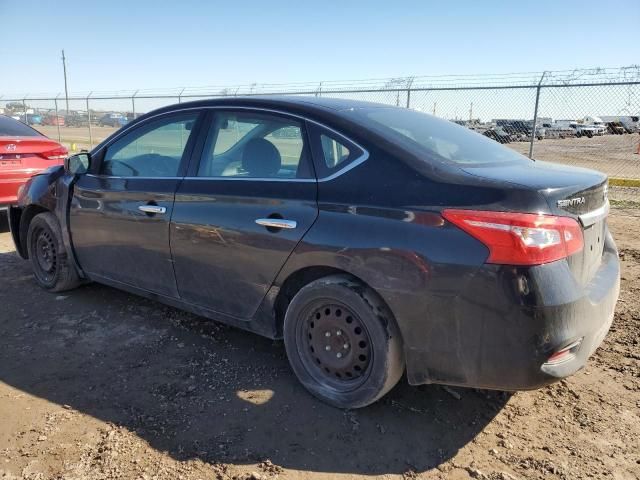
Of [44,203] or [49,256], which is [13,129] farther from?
[49,256]

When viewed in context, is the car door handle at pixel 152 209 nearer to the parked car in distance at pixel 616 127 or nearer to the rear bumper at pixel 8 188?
the rear bumper at pixel 8 188

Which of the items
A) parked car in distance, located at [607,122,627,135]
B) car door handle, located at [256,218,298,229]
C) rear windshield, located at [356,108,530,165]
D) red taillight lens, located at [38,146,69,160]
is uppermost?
parked car in distance, located at [607,122,627,135]

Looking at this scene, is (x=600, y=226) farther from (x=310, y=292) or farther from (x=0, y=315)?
(x=0, y=315)

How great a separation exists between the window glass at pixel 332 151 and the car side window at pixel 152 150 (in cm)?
110

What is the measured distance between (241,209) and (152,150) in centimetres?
115

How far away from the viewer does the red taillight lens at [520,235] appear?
7.06 feet

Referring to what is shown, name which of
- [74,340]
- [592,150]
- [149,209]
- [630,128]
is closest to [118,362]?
[74,340]

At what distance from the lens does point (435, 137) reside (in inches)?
117

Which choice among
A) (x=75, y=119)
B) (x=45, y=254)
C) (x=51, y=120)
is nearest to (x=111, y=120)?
(x=75, y=119)

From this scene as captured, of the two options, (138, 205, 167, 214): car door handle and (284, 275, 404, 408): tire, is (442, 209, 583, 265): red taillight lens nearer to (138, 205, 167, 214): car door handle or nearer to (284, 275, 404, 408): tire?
(284, 275, 404, 408): tire

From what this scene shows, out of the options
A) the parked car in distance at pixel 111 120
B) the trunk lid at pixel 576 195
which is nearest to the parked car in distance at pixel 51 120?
the parked car in distance at pixel 111 120

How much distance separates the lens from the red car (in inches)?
248

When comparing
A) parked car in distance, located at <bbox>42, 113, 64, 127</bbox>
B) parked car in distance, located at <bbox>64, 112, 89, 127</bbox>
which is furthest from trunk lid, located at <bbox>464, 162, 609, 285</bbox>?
parked car in distance, located at <bbox>42, 113, 64, 127</bbox>

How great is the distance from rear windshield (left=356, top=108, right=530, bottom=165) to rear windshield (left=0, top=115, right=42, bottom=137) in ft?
18.3
